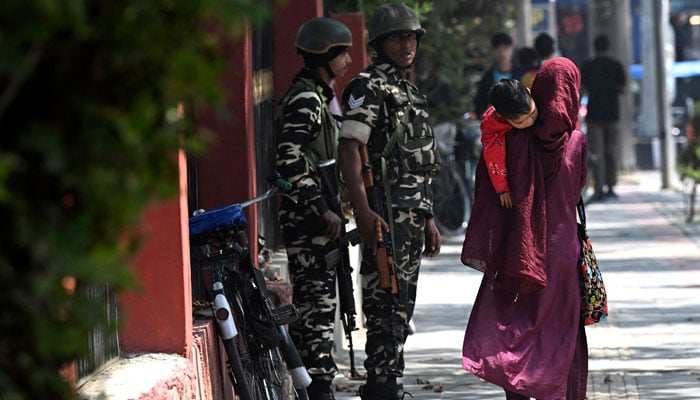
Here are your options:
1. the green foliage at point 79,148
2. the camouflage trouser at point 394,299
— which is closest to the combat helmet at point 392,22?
the camouflage trouser at point 394,299

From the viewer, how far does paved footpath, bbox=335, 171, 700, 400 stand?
8.11 m

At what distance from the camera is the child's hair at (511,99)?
6535mm

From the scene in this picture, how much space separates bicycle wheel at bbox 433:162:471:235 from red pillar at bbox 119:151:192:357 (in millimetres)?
9316

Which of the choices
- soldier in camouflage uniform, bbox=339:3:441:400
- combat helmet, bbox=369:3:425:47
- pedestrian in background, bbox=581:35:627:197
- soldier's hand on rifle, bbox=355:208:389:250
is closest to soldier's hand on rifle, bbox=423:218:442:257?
soldier in camouflage uniform, bbox=339:3:441:400

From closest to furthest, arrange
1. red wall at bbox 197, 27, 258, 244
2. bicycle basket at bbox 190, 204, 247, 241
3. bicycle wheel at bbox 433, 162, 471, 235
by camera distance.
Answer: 1. bicycle basket at bbox 190, 204, 247, 241
2. red wall at bbox 197, 27, 258, 244
3. bicycle wheel at bbox 433, 162, 471, 235

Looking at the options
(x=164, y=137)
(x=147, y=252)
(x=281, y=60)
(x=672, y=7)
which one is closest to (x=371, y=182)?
(x=147, y=252)

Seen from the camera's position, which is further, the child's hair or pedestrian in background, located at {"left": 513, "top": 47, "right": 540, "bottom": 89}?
pedestrian in background, located at {"left": 513, "top": 47, "right": 540, "bottom": 89}

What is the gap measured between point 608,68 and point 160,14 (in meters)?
18.3

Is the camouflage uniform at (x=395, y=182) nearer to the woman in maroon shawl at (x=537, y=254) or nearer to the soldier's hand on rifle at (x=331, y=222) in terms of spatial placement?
the soldier's hand on rifle at (x=331, y=222)

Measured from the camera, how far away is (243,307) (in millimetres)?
6219

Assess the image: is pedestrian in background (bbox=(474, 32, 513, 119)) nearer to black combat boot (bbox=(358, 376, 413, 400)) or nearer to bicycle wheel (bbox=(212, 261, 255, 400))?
black combat boot (bbox=(358, 376, 413, 400))

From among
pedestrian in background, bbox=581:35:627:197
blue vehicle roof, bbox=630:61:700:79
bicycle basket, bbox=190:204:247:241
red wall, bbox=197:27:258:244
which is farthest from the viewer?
blue vehicle roof, bbox=630:61:700:79

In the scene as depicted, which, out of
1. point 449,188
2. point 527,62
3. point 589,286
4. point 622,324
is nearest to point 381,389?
point 589,286

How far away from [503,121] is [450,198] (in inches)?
329
